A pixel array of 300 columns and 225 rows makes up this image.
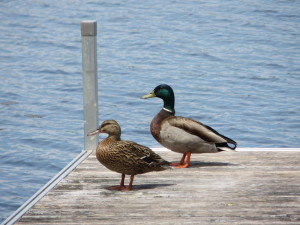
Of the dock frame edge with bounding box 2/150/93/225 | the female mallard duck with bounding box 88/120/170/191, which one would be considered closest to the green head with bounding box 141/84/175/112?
the dock frame edge with bounding box 2/150/93/225

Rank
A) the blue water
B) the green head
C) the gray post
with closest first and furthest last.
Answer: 1. the green head
2. the gray post
3. the blue water

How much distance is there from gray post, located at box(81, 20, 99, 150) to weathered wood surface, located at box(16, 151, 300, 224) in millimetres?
596

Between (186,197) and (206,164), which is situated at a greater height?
(186,197)

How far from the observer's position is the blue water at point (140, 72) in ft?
52.2

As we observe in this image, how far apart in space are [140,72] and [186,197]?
646 inches

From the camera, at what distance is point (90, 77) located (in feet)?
29.2

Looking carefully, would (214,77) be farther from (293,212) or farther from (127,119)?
(293,212)

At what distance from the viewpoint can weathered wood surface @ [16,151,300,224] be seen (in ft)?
19.8

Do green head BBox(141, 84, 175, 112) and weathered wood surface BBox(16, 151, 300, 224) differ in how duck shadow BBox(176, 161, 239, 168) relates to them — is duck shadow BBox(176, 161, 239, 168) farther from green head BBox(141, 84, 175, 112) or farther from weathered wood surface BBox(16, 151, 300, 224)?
green head BBox(141, 84, 175, 112)

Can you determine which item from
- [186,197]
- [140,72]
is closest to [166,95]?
[186,197]

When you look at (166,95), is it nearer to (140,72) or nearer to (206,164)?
(206,164)

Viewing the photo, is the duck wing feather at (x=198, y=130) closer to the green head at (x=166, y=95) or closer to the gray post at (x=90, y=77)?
the green head at (x=166, y=95)

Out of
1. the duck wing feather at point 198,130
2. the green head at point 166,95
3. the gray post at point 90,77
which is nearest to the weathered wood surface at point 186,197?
the duck wing feather at point 198,130

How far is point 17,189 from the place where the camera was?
12.5 meters
